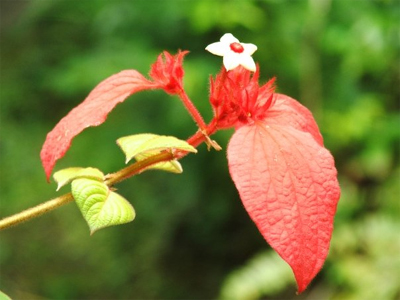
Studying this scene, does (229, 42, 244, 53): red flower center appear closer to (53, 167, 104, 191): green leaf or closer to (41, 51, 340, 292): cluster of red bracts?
(41, 51, 340, 292): cluster of red bracts

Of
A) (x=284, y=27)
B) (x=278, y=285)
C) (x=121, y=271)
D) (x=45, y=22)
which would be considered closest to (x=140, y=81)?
(x=278, y=285)

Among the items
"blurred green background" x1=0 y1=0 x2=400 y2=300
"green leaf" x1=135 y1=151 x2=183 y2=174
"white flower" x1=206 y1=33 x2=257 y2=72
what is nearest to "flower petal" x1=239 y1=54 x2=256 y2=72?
"white flower" x1=206 y1=33 x2=257 y2=72

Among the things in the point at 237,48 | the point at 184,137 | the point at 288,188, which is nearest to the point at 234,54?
the point at 237,48

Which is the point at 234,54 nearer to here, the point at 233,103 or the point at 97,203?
the point at 233,103

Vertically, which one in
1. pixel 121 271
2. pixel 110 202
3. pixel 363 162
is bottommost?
pixel 121 271

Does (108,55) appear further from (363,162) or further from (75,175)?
(75,175)

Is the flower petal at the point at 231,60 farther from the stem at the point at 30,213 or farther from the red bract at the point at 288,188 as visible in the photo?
the stem at the point at 30,213

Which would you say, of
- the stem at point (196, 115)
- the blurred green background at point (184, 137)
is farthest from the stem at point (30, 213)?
the blurred green background at point (184, 137)
